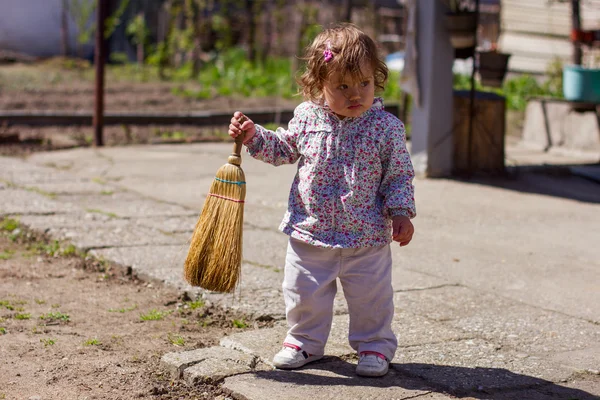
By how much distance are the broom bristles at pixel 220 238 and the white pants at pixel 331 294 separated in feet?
0.68

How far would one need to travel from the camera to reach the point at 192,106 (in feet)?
36.4

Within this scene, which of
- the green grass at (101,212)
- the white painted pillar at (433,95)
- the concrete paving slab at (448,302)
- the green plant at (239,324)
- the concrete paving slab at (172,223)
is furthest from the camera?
the white painted pillar at (433,95)

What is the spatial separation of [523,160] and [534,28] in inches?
261

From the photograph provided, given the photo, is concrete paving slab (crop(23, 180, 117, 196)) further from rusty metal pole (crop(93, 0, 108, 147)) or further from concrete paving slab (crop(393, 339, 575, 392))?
concrete paving slab (crop(393, 339, 575, 392))

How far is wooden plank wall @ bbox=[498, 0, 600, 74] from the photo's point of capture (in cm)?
1425

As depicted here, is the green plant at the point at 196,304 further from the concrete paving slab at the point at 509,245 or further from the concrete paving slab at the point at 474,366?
the concrete paving slab at the point at 509,245

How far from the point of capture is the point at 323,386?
9.30 ft

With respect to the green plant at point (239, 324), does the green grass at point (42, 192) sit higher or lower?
higher

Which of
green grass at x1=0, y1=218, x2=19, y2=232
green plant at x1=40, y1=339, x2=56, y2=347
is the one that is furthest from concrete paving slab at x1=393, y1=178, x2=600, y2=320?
green grass at x1=0, y1=218, x2=19, y2=232

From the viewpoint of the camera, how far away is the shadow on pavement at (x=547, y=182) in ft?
23.0

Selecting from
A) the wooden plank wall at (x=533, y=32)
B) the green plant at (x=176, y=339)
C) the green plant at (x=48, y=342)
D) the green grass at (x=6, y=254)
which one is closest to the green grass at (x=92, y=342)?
the green plant at (x=48, y=342)

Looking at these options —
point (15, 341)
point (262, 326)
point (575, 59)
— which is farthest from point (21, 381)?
point (575, 59)

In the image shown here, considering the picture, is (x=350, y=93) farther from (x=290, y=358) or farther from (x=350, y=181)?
(x=290, y=358)

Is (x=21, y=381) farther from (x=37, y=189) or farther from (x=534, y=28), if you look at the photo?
(x=534, y=28)
